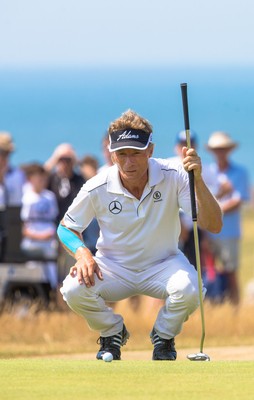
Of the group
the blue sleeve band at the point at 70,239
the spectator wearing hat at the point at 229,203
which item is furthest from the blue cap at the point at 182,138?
the blue sleeve band at the point at 70,239

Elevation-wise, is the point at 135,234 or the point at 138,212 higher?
the point at 138,212

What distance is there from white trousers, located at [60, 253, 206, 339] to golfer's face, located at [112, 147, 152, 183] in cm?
73

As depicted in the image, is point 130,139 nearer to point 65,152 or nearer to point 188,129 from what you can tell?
point 188,129

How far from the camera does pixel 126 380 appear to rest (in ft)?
25.6

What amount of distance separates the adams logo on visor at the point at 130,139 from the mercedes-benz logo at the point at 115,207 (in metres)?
0.41

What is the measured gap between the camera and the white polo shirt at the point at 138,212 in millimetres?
9641

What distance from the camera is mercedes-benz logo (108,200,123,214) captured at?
9648 millimetres

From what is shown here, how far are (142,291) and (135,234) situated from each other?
→ 47 centimetres

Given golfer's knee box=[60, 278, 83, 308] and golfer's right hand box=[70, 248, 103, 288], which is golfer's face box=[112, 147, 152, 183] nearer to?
golfer's right hand box=[70, 248, 103, 288]

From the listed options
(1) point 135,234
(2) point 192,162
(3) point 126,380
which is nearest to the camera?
(3) point 126,380

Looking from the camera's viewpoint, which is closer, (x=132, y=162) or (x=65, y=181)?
(x=132, y=162)

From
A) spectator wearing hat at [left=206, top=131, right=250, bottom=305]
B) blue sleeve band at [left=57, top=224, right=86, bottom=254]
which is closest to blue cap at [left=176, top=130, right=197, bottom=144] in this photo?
spectator wearing hat at [left=206, top=131, right=250, bottom=305]

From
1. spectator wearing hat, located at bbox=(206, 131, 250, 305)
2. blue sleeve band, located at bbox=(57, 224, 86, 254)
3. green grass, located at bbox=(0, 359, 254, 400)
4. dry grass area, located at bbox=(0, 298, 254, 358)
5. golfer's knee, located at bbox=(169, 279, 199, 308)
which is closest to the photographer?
green grass, located at bbox=(0, 359, 254, 400)

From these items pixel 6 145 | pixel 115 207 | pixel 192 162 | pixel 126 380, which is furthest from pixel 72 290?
pixel 6 145
